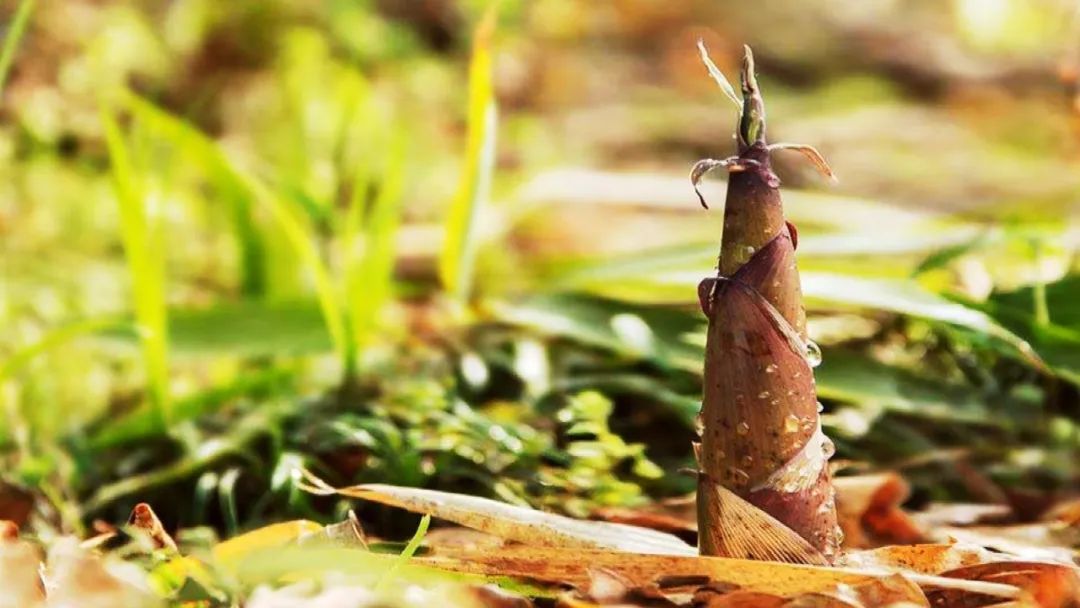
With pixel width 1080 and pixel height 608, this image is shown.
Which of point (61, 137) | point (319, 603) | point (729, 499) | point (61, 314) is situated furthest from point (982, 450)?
point (61, 137)

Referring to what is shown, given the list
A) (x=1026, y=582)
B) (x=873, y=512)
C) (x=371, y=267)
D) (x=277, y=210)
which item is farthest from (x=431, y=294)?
(x=1026, y=582)

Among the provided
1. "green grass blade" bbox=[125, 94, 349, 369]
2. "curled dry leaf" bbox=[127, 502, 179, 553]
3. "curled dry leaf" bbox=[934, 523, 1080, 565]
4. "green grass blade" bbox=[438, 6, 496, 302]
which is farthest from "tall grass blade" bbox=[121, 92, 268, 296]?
"curled dry leaf" bbox=[934, 523, 1080, 565]

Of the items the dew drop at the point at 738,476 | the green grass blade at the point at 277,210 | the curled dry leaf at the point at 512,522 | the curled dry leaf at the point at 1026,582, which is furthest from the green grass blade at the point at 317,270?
the curled dry leaf at the point at 1026,582

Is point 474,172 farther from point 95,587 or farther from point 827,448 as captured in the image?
point 95,587

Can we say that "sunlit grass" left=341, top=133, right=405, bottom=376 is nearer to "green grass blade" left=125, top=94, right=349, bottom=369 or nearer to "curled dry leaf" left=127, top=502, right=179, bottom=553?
"green grass blade" left=125, top=94, right=349, bottom=369

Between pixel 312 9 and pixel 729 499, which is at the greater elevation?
pixel 312 9

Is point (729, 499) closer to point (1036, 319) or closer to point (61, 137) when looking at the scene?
point (1036, 319)

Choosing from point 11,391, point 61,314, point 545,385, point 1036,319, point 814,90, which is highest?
point 814,90
